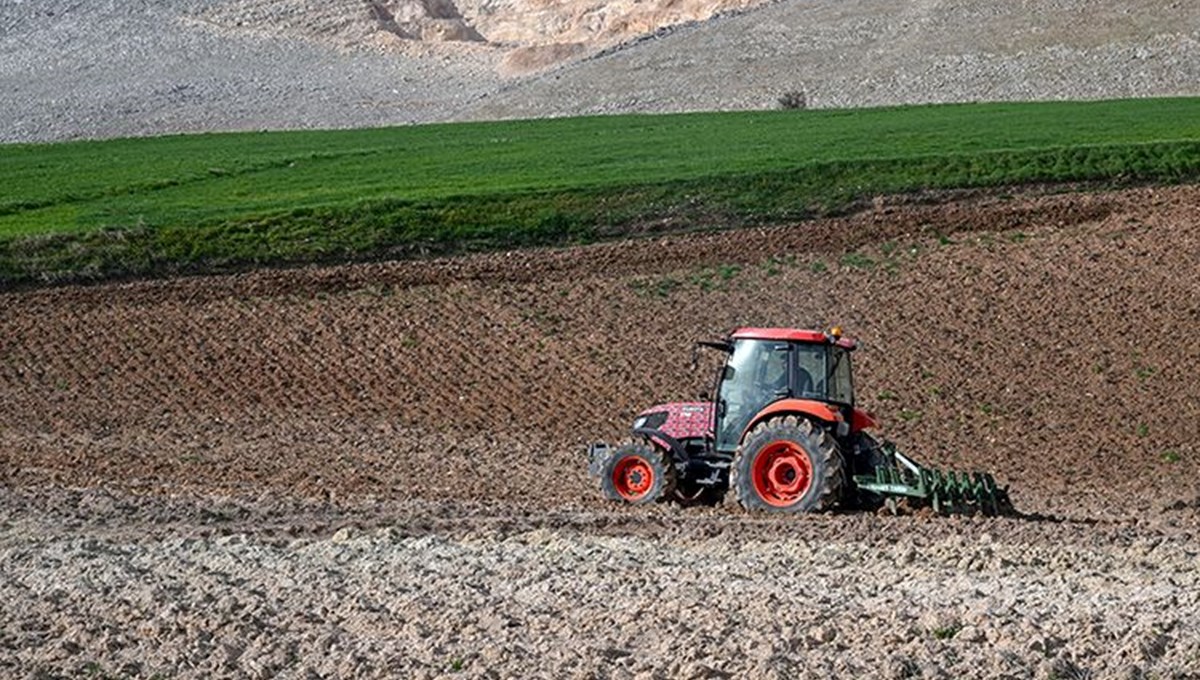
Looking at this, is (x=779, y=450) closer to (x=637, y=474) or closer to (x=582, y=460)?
(x=637, y=474)

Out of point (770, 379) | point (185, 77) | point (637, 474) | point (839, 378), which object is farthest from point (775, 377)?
point (185, 77)

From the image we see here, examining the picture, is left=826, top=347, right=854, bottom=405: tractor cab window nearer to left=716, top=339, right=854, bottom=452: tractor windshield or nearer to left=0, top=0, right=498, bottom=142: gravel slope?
left=716, top=339, right=854, bottom=452: tractor windshield

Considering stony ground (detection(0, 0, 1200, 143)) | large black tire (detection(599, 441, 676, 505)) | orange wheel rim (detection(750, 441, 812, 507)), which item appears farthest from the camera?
stony ground (detection(0, 0, 1200, 143))

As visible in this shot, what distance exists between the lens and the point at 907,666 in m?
9.18

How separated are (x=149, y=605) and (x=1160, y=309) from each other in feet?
54.6

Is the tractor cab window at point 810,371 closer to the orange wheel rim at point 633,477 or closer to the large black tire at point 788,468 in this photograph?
the large black tire at point 788,468

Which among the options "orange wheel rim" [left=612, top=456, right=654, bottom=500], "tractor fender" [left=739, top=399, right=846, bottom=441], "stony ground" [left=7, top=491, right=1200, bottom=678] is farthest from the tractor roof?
"stony ground" [left=7, top=491, right=1200, bottom=678]

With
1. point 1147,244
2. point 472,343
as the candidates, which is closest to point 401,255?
point 472,343

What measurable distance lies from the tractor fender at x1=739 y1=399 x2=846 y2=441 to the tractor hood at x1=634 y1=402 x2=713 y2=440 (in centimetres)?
89

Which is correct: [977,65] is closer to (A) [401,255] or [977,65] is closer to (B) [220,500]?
(A) [401,255]

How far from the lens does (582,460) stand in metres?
19.3

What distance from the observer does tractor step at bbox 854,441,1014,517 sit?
14414mm

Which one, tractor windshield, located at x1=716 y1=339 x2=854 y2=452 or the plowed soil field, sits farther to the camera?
tractor windshield, located at x1=716 y1=339 x2=854 y2=452

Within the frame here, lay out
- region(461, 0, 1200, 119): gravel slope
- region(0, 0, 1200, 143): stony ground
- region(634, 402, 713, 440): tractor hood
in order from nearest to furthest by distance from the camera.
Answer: region(634, 402, 713, 440): tractor hood → region(461, 0, 1200, 119): gravel slope → region(0, 0, 1200, 143): stony ground
